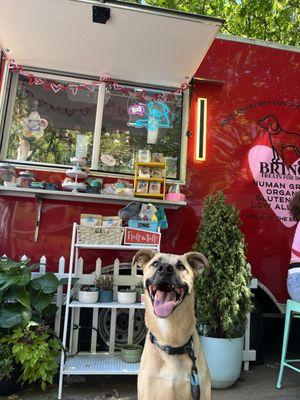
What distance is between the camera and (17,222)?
13.5 ft

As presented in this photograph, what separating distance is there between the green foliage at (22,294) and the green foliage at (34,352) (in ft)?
0.36

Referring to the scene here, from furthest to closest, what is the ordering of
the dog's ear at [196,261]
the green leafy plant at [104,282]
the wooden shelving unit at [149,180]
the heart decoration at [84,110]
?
the heart decoration at [84,110] < the wooden shelving unit at [149,180] < the green leafy plant at [104,282] < the dog's ear at [196,261]

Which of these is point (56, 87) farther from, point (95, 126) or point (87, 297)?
point (87, 297)

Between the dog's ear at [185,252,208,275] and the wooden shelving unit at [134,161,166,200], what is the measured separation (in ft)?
5.54

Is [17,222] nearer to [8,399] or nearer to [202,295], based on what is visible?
[8,399]

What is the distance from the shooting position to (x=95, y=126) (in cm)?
463

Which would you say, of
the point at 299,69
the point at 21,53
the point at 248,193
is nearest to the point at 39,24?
the point at 21,53

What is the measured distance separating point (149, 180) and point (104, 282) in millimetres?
1267

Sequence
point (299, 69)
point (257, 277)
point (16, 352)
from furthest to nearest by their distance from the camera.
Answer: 1. point (299, 69)
2. point (257, 277)
3. point (16, 352)

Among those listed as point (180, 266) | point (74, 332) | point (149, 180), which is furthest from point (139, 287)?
point (180, 266)

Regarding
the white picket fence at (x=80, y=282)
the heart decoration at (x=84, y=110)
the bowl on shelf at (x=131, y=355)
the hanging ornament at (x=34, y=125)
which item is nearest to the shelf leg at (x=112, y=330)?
the white picket fence at (x=80, y=282)

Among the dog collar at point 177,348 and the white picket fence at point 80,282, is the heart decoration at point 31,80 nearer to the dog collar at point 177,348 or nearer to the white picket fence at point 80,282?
the white picket fence at point 80,282

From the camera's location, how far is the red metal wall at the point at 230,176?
416cm

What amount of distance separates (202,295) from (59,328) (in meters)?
1.55
